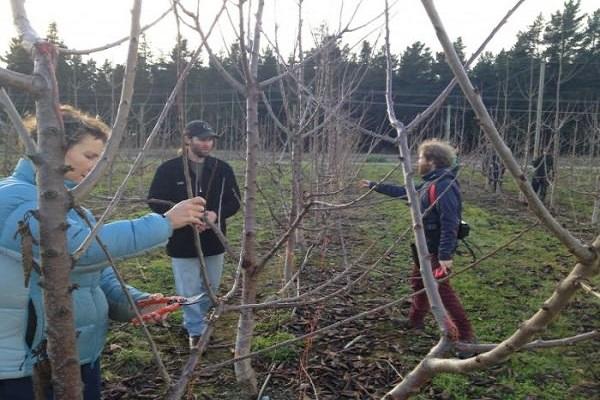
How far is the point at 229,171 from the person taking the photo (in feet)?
12.0

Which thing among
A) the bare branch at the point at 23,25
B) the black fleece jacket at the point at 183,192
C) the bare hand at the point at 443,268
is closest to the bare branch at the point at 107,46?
the bare branch at the point at 23,25

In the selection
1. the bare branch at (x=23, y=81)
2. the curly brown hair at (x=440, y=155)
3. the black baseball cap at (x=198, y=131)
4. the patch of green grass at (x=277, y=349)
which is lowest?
the patch of green grass at (x=277, y=349)

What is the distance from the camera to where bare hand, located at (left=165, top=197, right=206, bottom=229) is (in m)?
1.53

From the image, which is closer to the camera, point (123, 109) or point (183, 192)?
point (123, 109)

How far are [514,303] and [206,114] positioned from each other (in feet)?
61.7

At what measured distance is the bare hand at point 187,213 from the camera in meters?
1.53

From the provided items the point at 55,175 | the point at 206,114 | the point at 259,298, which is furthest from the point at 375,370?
the point at 206,114

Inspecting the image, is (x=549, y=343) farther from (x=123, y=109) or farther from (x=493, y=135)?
(x=123, y=109)

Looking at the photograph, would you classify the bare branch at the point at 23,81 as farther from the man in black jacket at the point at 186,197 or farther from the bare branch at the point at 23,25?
the man in black jacket at the point at 186,197

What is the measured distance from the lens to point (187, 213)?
1.53m

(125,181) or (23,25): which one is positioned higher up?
(23,25)

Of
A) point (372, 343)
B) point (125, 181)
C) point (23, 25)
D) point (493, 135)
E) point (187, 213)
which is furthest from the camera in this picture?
point (372, 343)

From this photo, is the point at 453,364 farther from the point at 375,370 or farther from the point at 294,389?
the point at 375,370

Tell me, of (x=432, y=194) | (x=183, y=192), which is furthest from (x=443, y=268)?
(x=183, y=192)
